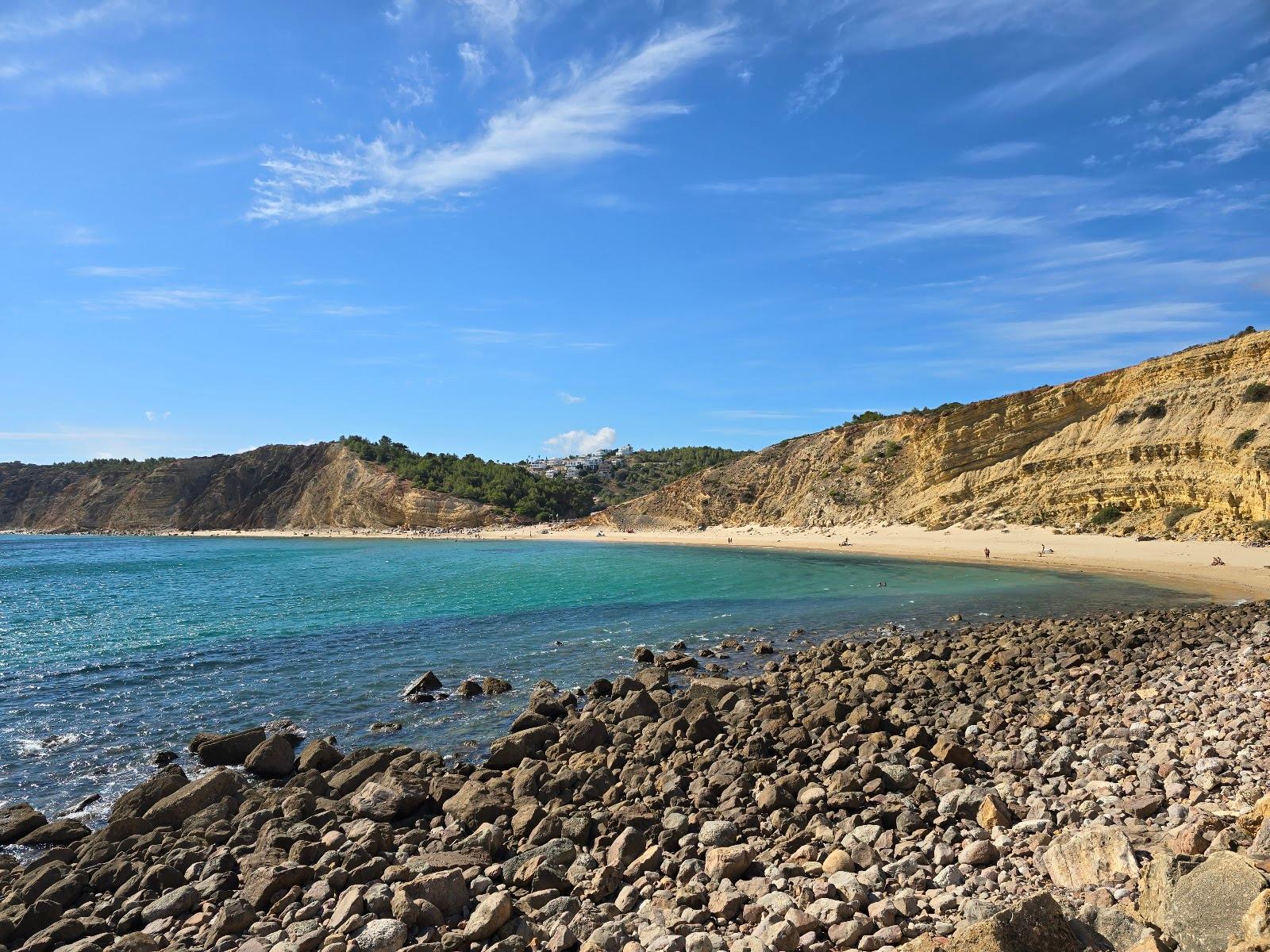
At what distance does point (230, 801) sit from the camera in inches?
370

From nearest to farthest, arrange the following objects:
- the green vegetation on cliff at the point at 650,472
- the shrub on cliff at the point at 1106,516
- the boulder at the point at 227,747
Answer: the boulder at the point at 227,747
the shrub on cliff at the point at 1106,516
the green vegetation on cliff at the point at 650,472

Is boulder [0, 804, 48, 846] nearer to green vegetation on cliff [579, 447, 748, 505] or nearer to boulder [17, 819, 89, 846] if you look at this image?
boulder [17, 819, 89, 846]

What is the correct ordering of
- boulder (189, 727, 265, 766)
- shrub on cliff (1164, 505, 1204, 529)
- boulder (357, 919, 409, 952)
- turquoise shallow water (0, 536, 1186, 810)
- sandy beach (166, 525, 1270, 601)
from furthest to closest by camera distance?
1. shrub on cliff (1164, 505, 1204, 529)
2. sandy beach (166, 525, 1270, 601)
3. turquoise shallow water (0, 536, 1186, 810)
4. boulder (189, 727, 265, 766)
5. boulder (357, 919, 409, 952)

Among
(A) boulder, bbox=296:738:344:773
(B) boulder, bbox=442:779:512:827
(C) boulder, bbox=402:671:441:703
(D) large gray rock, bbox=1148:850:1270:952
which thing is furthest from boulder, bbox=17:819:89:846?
(D) large gray rock, bbox=1148:850:1270:952

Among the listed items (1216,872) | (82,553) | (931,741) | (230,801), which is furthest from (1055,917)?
(82,553)

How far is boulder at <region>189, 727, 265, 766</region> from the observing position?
11578 millimetres

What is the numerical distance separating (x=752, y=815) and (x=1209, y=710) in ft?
22.2

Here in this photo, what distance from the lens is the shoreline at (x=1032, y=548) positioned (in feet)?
91.5

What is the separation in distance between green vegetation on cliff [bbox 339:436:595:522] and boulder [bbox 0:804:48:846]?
283 feet

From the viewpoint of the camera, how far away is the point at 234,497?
118 meters

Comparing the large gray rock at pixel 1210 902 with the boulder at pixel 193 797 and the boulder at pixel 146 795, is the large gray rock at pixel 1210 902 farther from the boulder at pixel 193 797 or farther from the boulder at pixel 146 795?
the boulder at pixel 146 795

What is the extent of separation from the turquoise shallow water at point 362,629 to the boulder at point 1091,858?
9.07 meters

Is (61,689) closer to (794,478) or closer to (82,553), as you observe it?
(794,478)

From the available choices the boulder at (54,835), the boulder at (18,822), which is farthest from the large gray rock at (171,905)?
the boulder at (18,822)
